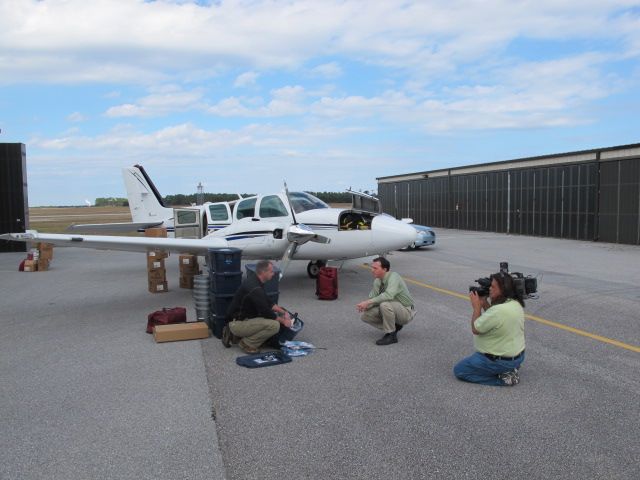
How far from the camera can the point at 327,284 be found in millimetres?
11203

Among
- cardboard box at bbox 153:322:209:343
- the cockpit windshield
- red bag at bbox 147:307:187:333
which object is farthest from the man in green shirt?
the cockpit windshield

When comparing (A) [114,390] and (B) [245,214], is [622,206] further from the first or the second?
(A) [114,390]

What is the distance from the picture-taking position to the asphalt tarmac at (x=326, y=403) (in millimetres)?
4172

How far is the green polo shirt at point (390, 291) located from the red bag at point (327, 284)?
3.37 metres

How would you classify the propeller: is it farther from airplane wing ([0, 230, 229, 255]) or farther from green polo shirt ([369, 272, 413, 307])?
green polo shirt ([369, 272, 413, 307])

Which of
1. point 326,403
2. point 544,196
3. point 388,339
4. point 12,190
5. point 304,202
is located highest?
point 12,190

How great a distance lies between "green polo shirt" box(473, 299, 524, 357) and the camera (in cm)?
566

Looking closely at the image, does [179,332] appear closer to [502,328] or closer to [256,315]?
[256,315]

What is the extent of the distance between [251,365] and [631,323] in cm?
631

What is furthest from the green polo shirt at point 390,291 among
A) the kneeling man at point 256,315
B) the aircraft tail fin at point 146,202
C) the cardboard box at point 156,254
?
the aircraft tail fin at point 146,202

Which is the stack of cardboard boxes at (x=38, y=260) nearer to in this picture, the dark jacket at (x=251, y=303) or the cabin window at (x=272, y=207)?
the cabin window at (x=272, y=207)

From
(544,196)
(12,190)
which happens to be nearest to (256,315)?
(12,190)

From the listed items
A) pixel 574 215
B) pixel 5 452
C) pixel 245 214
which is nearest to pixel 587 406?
pixel 5 452

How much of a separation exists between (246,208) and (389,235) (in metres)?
3.67
